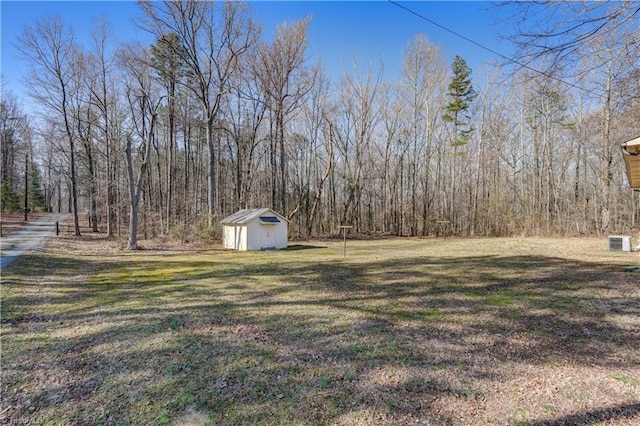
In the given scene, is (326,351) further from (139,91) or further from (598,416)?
(139,91)

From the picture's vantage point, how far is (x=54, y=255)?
10305mm

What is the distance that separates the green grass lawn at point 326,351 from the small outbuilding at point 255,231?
22.8 feet

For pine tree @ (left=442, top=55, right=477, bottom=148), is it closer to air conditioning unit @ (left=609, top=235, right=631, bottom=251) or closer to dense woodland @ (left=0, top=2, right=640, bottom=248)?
dense woodland @ (left=0, top=2, right=640, bottom=248)

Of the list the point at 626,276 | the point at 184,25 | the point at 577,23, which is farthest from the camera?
the point at 184,25

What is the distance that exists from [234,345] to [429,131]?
896 inches

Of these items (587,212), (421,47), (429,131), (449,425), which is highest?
(421,47)

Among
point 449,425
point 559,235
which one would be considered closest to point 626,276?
point 449,425

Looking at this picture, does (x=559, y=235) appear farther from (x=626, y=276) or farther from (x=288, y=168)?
(x=288, y=168)

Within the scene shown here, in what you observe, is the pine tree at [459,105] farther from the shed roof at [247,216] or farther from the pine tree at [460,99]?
the shed roof at [247,216]

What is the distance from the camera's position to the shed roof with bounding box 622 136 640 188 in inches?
241

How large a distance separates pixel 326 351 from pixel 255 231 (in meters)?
10.7

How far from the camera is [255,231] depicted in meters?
13.6

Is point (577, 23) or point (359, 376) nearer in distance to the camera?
point (359, 376)

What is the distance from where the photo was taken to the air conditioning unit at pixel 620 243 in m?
9.62
